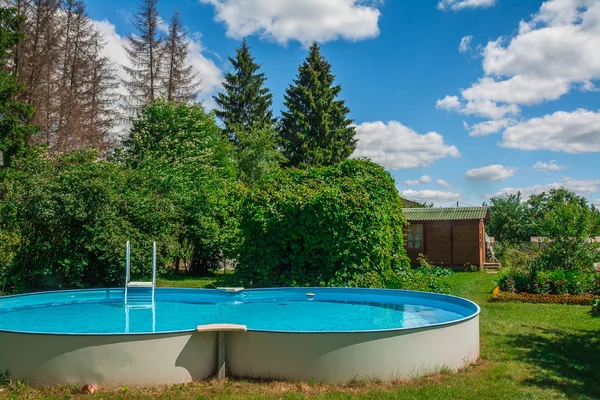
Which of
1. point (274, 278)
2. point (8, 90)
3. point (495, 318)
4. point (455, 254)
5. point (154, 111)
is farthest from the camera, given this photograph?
point (154, 111)

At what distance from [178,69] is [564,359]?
26.9 m

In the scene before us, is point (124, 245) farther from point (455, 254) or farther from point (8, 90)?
point (455, 254)

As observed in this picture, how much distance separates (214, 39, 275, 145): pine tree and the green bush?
20.5 metres

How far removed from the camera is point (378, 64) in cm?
1711

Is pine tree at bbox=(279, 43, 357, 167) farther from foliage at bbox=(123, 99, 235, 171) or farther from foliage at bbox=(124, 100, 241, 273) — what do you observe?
foliage at bbox=(123, 99, 235, 171)

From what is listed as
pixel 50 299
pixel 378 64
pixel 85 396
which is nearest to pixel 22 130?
pixel 50 299

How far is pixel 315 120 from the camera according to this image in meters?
31.0

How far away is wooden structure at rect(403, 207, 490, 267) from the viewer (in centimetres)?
2066

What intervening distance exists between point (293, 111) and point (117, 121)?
10.9 meters

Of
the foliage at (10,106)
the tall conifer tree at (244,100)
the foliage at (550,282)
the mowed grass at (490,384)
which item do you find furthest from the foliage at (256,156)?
the mowed grass at (490,384)

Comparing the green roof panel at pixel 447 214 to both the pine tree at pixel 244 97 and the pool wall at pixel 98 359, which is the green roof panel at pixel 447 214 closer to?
the pine tree at pixel 244 97

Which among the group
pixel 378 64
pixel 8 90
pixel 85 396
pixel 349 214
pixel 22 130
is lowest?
pixel 85 396

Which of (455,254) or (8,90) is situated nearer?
(8,90)

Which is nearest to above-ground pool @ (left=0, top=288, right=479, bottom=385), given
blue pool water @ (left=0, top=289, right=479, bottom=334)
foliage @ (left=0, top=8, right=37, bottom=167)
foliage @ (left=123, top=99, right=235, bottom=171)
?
blue pool water @ (left=0, top=289, right=479, bottom=334)
